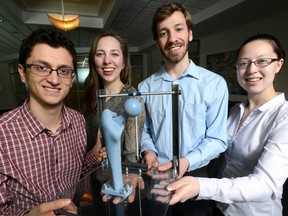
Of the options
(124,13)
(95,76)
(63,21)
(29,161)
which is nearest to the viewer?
(29,161)

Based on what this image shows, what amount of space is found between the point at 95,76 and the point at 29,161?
0.77m

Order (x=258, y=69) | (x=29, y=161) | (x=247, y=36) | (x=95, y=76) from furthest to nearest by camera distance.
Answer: (x=247, y=36) → (x=95, y=76) → (x=258, y=69) → (x=29, y=161)

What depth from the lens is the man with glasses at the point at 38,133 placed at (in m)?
0.85

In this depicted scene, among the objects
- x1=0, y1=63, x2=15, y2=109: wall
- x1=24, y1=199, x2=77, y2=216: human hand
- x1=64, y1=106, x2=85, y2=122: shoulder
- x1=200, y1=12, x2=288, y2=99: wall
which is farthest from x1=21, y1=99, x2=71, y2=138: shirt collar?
x1=0, y1=63, x2=15, y2=109: wall

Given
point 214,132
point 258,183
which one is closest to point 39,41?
point 214,132

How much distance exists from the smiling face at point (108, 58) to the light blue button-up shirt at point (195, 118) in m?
0.35

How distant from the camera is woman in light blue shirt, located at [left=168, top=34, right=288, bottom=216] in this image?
2.64 ft

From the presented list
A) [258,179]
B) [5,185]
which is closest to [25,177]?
[5,185]

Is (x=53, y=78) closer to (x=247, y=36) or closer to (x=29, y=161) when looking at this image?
(x=29, y=161)

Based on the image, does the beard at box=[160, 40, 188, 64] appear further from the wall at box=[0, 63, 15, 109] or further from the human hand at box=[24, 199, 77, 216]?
the wall at box=[0, 63, 15, 109]

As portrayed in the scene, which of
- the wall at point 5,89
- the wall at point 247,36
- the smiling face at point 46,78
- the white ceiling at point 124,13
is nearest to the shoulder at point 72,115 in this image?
the smiling face at point 46,78

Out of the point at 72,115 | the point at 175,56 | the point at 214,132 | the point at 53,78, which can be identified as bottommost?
the point at 214,132

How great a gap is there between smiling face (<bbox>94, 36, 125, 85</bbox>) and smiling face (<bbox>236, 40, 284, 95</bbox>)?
780 mm

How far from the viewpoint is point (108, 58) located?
1.32m
